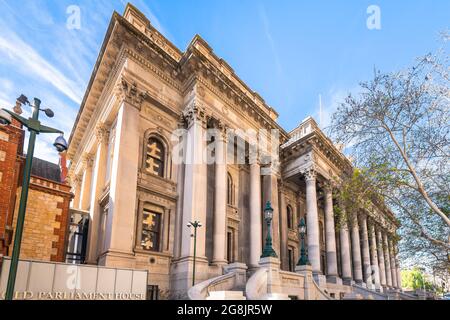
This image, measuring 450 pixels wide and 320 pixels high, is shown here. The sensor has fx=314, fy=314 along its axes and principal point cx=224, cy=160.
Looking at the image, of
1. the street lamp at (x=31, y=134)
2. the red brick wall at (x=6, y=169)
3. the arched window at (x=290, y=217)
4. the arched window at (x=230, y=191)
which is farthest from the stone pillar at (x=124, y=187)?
the arched window at (x=290, y=217)

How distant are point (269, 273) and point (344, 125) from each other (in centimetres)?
726

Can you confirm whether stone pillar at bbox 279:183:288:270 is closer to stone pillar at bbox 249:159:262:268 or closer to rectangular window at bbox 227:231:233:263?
stone pillar at bbox 249:159:262:268

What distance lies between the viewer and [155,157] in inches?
719

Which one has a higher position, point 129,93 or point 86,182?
point 129,93

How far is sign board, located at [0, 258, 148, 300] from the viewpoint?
28.6ft

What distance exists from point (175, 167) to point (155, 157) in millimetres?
1320

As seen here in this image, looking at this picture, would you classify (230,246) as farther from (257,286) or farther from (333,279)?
(333,279)

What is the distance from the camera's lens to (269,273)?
14.1 meters

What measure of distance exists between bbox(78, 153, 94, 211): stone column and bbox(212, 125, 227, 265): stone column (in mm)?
10301

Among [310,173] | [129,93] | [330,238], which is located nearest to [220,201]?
[129,93]

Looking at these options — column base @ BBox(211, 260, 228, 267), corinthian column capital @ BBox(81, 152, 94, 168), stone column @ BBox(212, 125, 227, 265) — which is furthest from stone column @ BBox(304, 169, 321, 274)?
corinthian column capital @ BBox(81, 152, 94, 168)

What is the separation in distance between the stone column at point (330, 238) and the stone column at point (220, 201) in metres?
10.0
